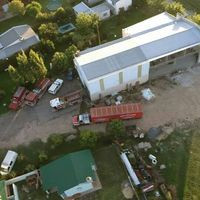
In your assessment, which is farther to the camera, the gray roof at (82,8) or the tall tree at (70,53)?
the gray roof at (82,8)

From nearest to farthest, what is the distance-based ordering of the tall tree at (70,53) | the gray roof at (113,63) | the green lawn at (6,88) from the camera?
the gray roof at (113,63) → the green lawn at (6,88) → the tall tree at (70,53)

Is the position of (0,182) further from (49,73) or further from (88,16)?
(88,16)

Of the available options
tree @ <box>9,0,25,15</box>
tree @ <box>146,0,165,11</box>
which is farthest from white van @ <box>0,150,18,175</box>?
tree @ <box>146,0,165,11</box>

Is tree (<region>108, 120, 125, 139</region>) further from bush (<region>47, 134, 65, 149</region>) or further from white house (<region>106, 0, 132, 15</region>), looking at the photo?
white house (<region>106, 0, 132, 15</region>)

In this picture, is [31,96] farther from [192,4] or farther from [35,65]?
[192,4]

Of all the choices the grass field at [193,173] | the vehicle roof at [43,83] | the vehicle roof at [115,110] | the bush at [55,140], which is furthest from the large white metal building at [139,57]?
the grass field at [193,173]

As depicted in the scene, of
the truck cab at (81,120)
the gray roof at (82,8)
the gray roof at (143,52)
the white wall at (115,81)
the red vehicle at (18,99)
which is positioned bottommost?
the truck cab at (81,120)

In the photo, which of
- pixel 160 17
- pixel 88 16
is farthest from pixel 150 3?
pixel 88 16

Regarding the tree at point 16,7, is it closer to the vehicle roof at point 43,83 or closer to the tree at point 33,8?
the tree at point 33,8
